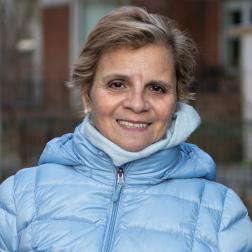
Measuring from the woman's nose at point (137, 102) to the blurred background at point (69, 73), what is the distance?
128 inches

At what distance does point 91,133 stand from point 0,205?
0.43m

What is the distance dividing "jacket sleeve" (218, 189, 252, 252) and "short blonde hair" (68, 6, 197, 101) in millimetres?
457

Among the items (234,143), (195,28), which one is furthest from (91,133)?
(195,28)

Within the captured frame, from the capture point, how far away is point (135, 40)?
2422mm

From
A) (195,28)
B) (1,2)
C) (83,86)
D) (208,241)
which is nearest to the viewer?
(208,241)

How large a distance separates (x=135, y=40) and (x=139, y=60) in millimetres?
69

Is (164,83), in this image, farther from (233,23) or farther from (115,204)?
(233,23)

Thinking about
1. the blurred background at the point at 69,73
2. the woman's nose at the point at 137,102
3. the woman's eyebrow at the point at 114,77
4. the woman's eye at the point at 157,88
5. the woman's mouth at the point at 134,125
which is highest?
the woman's eyebrow at the point at 114,77

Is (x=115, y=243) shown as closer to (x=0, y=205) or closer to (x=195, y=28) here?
(x=0, y=205)

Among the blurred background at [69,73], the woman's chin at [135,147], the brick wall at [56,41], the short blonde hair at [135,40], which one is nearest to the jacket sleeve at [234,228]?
the woman's chin at [135,147]

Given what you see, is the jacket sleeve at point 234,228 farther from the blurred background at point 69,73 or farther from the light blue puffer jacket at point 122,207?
A: the blurred background at point 69,73

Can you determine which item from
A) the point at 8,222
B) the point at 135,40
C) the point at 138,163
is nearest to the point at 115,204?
the point at 138,163

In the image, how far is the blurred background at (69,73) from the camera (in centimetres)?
826

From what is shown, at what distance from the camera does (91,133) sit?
2.53 metres
